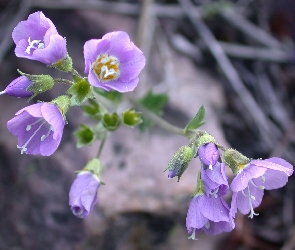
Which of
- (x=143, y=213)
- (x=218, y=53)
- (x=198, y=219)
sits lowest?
(x=143, y=213)

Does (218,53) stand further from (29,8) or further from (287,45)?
(29,8)

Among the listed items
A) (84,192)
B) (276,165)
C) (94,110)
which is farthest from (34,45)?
(276,165)

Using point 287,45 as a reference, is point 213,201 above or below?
above

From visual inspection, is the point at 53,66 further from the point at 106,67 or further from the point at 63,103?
the point at 106,67

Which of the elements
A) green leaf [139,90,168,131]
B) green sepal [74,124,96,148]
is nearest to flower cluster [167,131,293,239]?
green sepal [74,124,96,148]

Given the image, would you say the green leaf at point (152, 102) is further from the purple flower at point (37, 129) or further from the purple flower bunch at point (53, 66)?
A: the purple flower at point (37, 129)

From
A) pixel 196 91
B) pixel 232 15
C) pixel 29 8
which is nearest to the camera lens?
pixel 29 8

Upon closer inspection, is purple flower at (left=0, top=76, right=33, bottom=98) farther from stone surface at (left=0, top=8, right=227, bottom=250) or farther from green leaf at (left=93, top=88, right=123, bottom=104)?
stone surface at (left=0, top=8, right=227, bottom=250)

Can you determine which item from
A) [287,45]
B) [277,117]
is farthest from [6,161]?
[287,45]
